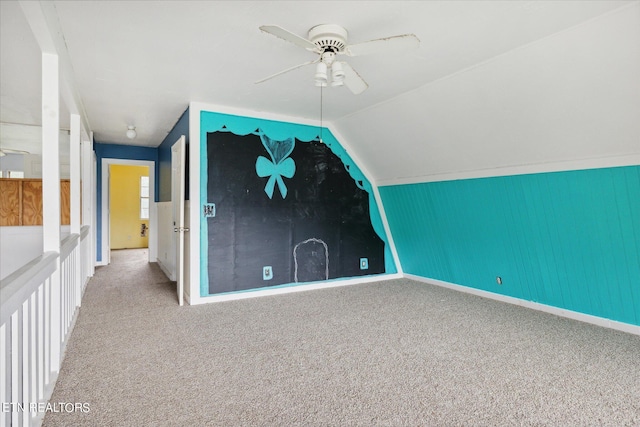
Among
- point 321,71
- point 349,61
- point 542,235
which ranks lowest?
point 542,235

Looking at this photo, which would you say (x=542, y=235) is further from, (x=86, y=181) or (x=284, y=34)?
(x=86, y=181)

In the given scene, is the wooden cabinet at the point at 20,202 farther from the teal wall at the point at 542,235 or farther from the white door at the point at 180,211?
the teal wall at the point at 542,235

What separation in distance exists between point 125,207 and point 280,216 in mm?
6679

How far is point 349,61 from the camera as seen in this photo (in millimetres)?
2943

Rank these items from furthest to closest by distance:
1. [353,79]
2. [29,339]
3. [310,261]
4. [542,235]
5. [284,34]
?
[310,261] < [542,235] < [353,79] < [284,34] < [29,339]

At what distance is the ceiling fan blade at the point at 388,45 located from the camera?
204cm

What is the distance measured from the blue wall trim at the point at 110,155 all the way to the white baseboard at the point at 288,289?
3.83 metres

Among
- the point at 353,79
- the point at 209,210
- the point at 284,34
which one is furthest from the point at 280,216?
the point at 284,34

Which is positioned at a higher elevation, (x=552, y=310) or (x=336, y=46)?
(x=336, y=46)

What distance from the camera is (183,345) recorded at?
9.44ft

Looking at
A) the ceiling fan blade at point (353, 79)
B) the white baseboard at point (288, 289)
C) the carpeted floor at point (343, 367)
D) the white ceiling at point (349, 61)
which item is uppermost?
the white ceiling at point (349, 61)

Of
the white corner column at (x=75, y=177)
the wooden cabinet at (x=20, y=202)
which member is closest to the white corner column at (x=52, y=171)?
the white corner column at (x=75, y=177)

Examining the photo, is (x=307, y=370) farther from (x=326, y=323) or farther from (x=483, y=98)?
(x=483, y=98)

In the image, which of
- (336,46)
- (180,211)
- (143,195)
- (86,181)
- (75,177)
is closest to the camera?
(336,46)
